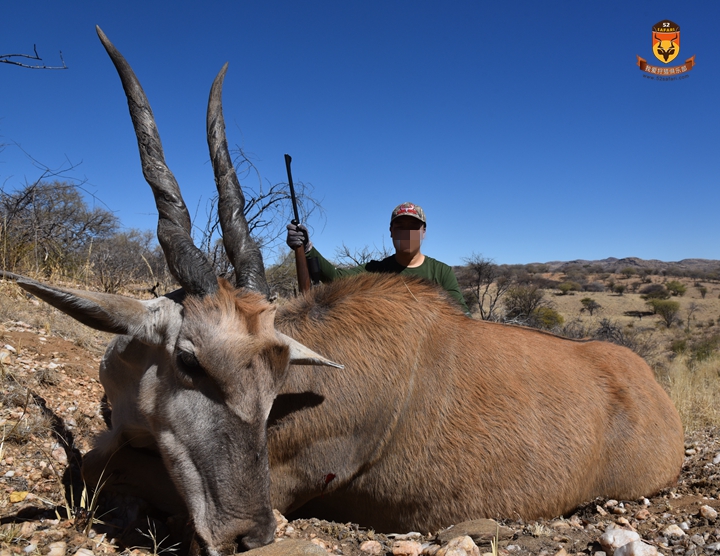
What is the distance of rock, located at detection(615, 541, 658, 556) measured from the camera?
266 cm

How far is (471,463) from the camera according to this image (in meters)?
3.79

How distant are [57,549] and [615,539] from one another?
2948 millimetres

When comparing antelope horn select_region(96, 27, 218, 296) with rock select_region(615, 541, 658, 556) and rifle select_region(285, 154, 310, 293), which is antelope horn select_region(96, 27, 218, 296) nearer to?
rifle select_region(285, 154, 310, 293)

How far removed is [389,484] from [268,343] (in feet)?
5.03

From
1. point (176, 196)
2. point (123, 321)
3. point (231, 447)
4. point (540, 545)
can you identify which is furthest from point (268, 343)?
point (540, 545)

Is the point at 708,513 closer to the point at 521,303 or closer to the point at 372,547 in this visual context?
the point at 372,547

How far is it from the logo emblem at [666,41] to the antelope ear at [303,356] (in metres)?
16.3

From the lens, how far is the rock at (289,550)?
2.62m

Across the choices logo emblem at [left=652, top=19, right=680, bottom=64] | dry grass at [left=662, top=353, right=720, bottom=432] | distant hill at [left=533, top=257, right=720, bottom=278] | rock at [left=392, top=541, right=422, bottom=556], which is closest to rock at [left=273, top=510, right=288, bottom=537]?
rock at [left=392, top=541, right=422, bottom=556]

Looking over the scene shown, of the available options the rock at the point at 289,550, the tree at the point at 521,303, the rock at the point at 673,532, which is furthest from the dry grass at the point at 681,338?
the rock at the point at 289,550

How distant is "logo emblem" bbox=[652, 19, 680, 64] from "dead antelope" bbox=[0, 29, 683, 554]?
1460cm

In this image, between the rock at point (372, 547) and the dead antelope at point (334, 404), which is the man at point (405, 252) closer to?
the dead antelope at point (334, 404)

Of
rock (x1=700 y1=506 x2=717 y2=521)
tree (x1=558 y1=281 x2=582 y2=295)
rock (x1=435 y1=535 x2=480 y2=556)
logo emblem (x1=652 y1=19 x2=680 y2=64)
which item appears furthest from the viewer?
tree (x1=558 y1=281 x2=582 y2=295)

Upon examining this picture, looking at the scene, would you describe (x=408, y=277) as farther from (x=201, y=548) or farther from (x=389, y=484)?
(x=201, y=548)
